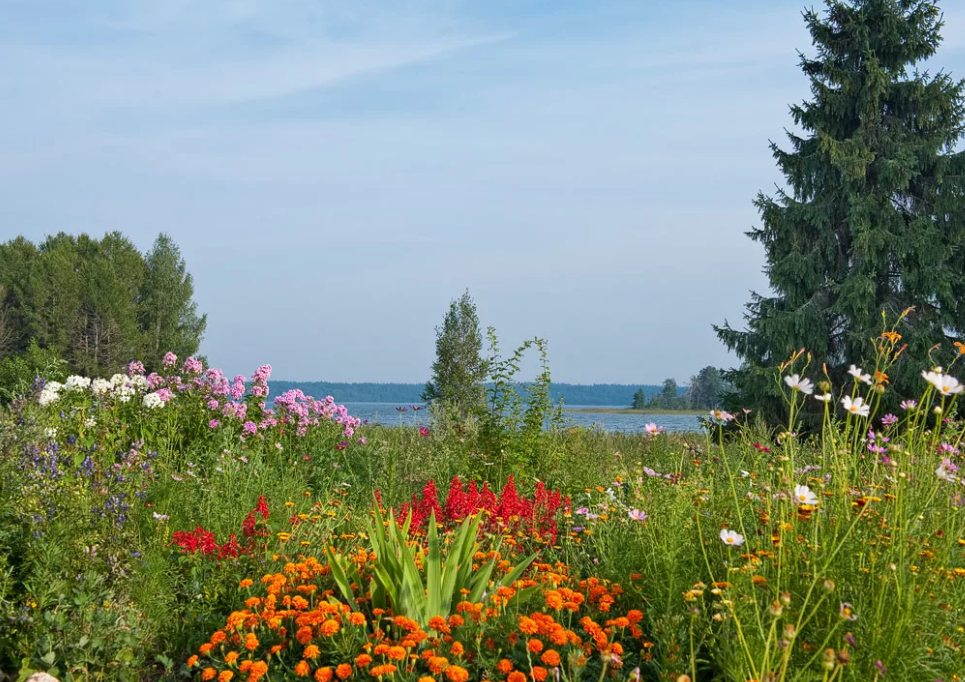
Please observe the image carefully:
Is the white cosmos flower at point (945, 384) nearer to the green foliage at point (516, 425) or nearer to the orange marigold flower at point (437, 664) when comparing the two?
the orange marigold flower at point (437, 664)

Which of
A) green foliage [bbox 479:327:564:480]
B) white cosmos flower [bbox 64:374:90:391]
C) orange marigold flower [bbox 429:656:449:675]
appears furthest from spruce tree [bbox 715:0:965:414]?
orange marigold flower [bbox 429:656:449:675]

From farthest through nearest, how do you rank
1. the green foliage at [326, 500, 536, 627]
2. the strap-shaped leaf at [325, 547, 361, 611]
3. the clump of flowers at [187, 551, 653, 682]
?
the strap-shaped leaf at [325, 547, 361, 611] → the green foliage at [326, 500, 536, 627] → the clump of flowers at [187, 551, 653, 682]

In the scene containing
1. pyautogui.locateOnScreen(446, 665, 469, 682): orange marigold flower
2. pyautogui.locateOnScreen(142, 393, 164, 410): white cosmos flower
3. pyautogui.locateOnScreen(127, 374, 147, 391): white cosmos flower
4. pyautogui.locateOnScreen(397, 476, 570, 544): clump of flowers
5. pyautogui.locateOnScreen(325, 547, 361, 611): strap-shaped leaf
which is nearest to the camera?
pyautogui.locateOnScreen(446, 665, 469, 682): orange marigold flower

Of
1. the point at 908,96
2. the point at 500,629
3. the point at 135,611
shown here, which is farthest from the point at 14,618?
the point at 908,96

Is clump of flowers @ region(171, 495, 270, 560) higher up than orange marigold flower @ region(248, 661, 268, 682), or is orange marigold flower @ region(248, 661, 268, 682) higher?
clump of flowers @ region(171, 495, 270, 560)

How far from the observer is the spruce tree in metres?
15.9

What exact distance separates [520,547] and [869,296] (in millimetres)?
13637

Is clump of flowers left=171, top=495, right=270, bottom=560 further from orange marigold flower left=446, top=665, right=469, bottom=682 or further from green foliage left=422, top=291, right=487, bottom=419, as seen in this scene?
green foliage left=422, top=291, right=487, bottom=419

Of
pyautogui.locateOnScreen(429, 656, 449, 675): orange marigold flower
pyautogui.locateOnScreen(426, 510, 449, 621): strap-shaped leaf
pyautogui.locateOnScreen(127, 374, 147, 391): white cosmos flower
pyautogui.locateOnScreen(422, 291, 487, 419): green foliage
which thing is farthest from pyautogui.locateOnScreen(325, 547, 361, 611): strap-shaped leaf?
pyautogui.locateOnScreen(422, 291, 487, 419): green foliage

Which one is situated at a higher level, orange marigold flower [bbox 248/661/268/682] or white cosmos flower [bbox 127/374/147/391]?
white cosmos flower [bbox 127/374/147/391]

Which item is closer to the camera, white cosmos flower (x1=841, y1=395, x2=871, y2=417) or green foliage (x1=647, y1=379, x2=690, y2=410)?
white cosmos flower (x1=841, y1=395, x2=871, y2=417)

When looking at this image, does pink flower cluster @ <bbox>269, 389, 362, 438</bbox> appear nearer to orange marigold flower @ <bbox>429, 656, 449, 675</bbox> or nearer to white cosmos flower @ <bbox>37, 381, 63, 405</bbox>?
white cosmos flower @ <bbox>37, 381, 63, 405</bbox>

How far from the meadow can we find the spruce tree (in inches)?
489

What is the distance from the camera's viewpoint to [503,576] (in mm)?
4008
